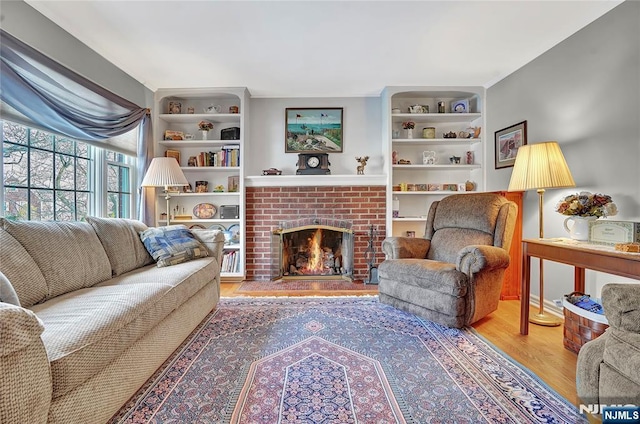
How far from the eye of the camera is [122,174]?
321cm

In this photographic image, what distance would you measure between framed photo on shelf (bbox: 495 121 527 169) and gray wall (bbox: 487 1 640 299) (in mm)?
108

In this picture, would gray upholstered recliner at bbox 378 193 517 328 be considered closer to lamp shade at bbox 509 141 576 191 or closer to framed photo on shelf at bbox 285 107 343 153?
lamp shade at bbox 509 141 576 191

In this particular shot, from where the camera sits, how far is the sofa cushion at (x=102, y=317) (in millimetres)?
1035

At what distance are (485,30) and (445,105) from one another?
145 centimetres

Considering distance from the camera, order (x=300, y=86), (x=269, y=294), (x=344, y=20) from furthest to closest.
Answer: (x=300, y=86) < (x=269, y=294) < (x=344, y=20)

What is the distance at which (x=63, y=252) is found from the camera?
66.1 inches

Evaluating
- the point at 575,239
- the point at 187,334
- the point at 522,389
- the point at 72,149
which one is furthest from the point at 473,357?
the point at 72,149

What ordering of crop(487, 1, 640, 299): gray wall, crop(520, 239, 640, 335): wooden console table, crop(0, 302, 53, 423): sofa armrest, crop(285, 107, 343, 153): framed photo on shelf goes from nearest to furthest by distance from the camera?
1. crop(0, 302, 53, 423): sofa armrest
2. crop(520, 239, 640, 335): wooden console table
3. crop(487, 1, 640, 299): gray wall
4. crop(285, 107, 343, 153): framed photo on shelf

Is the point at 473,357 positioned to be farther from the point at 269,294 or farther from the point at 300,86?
the point at 300,86

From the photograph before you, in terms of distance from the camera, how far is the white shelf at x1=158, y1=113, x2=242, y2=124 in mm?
3656

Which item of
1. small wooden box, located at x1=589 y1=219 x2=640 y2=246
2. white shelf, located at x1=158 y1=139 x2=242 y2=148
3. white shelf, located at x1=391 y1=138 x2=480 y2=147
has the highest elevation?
white shelf, located at x1=391 y1=138 x2=480 y2=147

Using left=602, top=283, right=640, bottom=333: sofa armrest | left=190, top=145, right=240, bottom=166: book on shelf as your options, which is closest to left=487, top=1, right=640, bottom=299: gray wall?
left=602, top=283, right=640, bottom=333: sofa armrest

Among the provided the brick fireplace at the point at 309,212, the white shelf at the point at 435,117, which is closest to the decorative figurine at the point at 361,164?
the brick fireplace at the point at 309,212

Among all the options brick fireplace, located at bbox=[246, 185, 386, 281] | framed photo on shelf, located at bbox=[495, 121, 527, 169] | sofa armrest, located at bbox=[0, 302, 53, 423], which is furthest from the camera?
brick fireplace, located at bbox=[246, 185, 386, 281]
